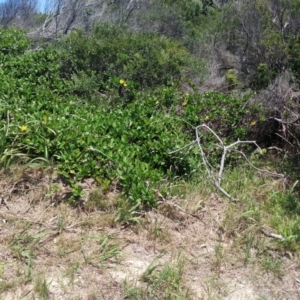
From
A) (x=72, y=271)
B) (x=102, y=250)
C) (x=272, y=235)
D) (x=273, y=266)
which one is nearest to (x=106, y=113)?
(x=102, y=250)

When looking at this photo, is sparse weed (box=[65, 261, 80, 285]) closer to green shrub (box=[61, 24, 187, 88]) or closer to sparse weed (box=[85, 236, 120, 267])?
sparse weed (box=[85, 236, 120, 267])

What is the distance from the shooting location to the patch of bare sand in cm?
354

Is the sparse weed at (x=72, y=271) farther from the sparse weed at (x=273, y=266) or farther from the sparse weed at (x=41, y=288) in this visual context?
the sparse weed at (x=273, y=266)

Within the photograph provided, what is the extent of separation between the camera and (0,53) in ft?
28.2

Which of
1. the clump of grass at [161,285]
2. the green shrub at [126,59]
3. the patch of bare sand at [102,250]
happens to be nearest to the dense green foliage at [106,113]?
the green shrub at [126,59]

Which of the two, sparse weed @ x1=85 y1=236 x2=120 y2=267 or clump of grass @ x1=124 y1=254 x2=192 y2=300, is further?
sparse weed @ x1=85 y1=236 x2=120 y2=267

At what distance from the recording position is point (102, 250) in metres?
3.86

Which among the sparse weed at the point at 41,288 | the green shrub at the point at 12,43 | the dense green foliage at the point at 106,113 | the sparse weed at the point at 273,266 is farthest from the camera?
the green shrub at the point at 12,43

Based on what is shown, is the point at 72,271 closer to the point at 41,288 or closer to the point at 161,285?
the point at 41,288

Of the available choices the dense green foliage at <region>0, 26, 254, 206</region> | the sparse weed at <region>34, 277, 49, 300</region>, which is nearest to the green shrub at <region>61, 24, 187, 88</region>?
the dense green foliage at <region>0, 26, 254, 206</region>

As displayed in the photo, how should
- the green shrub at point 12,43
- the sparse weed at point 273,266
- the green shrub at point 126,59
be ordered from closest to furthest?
1. the sparse weed at point 273,266
2. the green shrub at point 126,59
3. the green shrub at point 12,43

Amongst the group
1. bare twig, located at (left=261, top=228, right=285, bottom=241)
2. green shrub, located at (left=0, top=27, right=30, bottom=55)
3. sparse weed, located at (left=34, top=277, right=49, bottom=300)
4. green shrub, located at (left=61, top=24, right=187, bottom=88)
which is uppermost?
sparse weed, located at (left=34, top=277, right=49, bottom=300)

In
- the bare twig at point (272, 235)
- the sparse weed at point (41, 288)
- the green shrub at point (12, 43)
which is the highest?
the sparse weed at point (41, 288)

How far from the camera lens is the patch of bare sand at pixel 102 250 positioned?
3541mm
